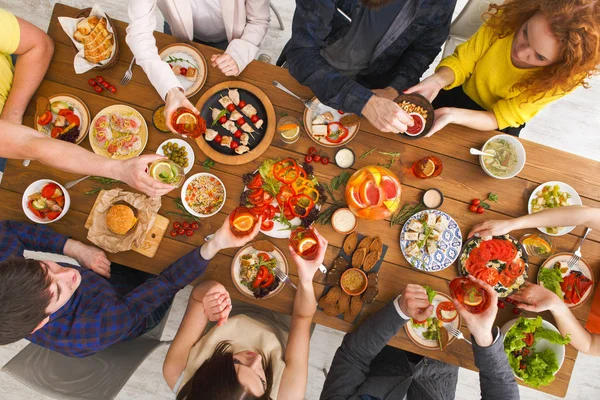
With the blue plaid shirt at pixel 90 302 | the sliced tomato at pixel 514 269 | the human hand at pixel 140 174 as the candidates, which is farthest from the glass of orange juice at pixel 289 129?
the sliced tomato at pixel 514 269

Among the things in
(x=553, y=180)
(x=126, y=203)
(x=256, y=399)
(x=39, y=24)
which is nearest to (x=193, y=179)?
(x=126, y=203)

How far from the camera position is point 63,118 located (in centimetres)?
183

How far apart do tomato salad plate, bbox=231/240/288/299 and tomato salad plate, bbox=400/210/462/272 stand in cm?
64

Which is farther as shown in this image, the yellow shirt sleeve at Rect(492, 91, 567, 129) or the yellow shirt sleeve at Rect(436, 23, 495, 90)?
the yellow shirt sleeve at Rect(436, 23, 495, 90)

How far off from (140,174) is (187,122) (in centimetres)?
33

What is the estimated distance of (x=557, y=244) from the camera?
187 centimetres

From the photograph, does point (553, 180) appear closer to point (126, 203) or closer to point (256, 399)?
point (256, 399)

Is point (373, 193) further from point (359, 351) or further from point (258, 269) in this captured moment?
point (359, 351)

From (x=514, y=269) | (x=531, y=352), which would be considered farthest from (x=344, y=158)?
(x=531, y=352)

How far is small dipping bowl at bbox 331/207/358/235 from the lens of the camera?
1.83 meters

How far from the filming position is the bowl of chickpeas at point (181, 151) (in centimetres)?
185

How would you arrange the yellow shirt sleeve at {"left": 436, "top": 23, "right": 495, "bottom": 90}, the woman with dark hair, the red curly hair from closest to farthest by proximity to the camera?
1. the red curly hair
2. the woman with dark hair
3. the yellow shirt sleeve at {"left": 436, "top": 23, "right": 495, "bottom": 90}

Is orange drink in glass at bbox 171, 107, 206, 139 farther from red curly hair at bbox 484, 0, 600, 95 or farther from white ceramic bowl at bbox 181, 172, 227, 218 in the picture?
red curly hair at bbox 484, 0, 600, 95

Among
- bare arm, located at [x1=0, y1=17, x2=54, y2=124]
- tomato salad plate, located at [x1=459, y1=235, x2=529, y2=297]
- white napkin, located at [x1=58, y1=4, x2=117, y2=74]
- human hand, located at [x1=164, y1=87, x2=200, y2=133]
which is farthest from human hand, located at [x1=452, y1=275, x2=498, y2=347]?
bare arm, located at [x1=0, y1=17, x2=54, y2=124]
